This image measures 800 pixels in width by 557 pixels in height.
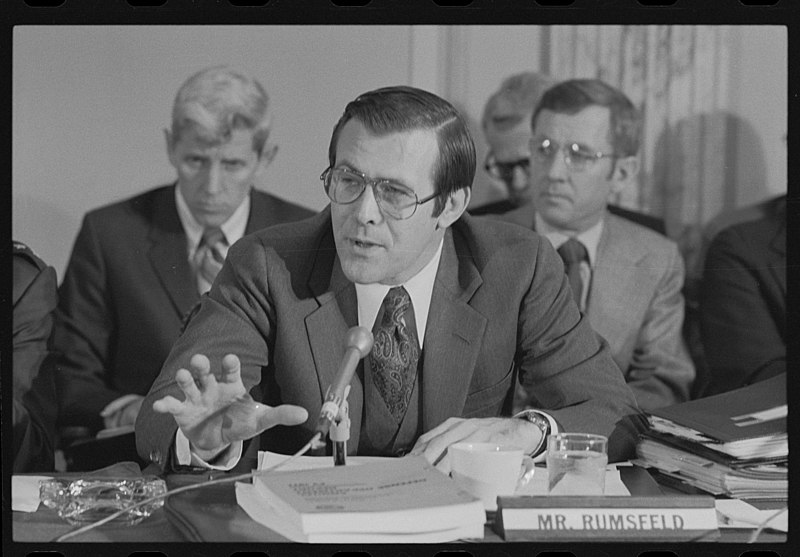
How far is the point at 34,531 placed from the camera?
5.68ft

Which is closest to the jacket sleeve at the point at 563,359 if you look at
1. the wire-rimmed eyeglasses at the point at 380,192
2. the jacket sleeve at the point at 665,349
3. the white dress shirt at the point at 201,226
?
the jacket sleeve at the point at 665,349

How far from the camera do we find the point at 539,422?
6.93 ft

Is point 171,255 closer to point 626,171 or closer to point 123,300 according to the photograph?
point 123,300

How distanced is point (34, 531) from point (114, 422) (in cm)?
77

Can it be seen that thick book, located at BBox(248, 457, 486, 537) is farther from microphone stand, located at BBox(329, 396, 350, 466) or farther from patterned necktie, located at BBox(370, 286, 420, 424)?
patterned necktie, located at BBox(370, 286, 420, 424)

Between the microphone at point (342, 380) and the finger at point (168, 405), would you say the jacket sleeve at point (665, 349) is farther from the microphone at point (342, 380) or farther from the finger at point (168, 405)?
the finger at point (168, 405)

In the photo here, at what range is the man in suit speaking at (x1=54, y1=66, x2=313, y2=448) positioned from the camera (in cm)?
243

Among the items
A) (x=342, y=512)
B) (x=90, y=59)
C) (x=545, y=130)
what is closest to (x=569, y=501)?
(x=342, y=512)

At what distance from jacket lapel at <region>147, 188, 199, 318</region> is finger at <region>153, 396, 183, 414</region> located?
656 mm

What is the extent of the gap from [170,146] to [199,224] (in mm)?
196

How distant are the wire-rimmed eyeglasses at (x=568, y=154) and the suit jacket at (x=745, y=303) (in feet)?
1.11

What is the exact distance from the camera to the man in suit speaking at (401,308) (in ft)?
7.32

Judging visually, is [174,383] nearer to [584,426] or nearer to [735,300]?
[584,426]

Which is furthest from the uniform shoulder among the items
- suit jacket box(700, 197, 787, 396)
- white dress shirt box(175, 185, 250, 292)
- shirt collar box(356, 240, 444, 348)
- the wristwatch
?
suit jacket box(700, 197, 787, 396)
